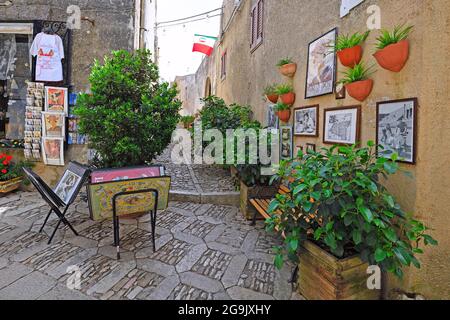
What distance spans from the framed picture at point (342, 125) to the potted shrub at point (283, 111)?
3.16 ft

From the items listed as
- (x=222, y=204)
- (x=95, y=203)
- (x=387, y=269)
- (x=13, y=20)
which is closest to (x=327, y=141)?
(x=387, y=269)

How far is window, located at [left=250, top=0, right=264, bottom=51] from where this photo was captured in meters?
5.45

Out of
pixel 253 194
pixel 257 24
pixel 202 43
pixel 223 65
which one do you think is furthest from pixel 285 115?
pixel 202 43

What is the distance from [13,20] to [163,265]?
Result: 210 inches

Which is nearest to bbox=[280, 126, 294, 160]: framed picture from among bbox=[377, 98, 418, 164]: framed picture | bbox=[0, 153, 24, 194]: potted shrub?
bbox=[377, 98, 418, 164]: framed picture

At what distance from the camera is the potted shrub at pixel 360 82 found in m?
2.19

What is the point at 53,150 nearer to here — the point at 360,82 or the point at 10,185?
the point at 10,185

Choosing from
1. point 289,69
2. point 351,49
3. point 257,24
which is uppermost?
point 257,24

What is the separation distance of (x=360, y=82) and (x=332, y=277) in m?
1.65

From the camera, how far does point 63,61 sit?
4.63m

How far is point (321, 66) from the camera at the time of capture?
2.98 meters

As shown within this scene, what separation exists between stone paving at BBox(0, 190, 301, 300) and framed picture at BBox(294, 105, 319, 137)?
56.6 inches

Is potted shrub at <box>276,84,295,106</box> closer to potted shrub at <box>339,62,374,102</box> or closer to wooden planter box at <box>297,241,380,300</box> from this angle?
potted shrub at <box>339,62,374,102</box>

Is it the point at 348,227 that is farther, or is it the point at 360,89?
the point at 360,89
